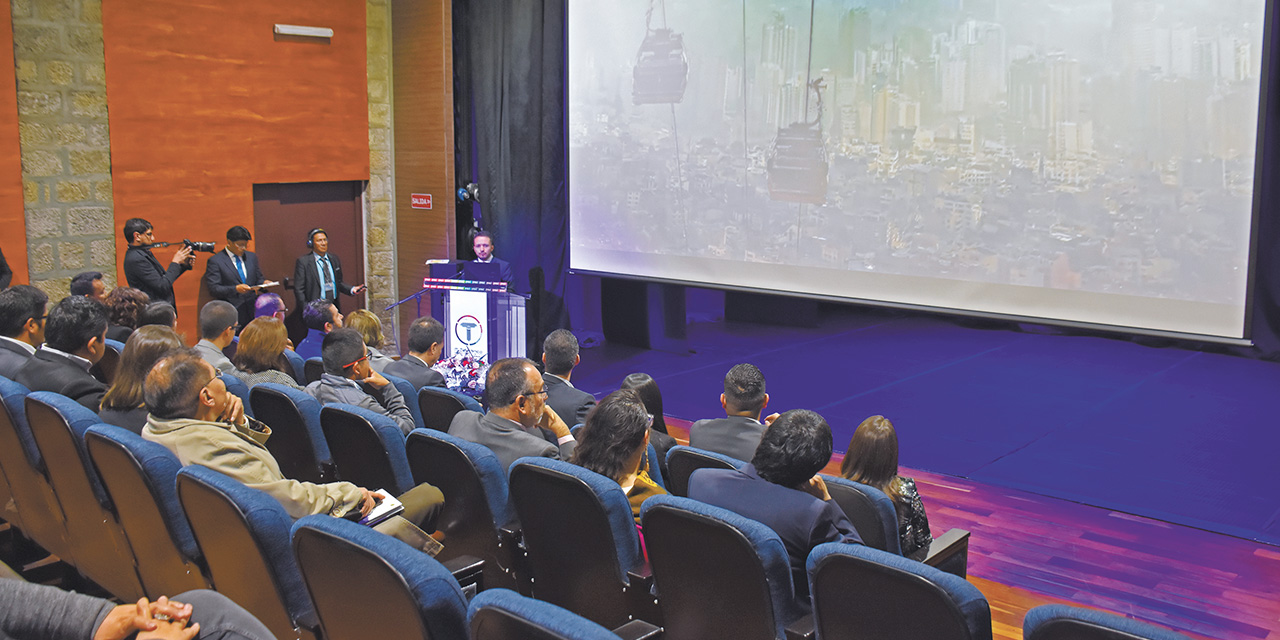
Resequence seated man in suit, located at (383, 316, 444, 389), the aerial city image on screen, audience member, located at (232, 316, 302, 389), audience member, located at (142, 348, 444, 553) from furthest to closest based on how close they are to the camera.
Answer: the aerial city image on screen, seated man in suit, located at (383, 316, 444, 389), audience member, located at (232, 316, 302, 389), audience member, located at (142, 348, 444, 553)

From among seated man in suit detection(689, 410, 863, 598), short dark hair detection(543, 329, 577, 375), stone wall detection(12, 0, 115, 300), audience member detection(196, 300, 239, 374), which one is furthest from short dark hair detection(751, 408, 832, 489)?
stone wall detection(12, 0, 115, 300)

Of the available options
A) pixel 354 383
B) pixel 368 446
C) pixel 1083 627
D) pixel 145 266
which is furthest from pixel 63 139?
pixel 1083 627

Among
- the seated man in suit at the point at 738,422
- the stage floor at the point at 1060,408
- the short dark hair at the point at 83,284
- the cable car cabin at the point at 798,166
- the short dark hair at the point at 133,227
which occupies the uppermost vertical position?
the cable car cabin at the point at 798,166

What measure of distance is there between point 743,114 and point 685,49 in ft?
2.19

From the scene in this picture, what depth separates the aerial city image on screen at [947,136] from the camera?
4.73m

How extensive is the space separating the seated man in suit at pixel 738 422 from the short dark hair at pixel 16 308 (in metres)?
2.79

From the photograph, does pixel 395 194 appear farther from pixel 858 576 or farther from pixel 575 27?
pixel 858 576

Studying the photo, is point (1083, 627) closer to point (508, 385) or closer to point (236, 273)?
point (508, 385)

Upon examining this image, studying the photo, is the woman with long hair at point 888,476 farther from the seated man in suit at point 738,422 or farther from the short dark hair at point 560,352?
the short dark hair at point 560,352

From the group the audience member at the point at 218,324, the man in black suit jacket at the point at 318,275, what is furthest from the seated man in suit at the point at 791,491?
the man in black suit jacket at the point at 318,275

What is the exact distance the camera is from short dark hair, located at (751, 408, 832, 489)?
2.59m

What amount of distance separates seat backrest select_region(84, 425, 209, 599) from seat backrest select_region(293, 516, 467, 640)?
2.21 ft

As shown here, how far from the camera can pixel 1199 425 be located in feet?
16.5

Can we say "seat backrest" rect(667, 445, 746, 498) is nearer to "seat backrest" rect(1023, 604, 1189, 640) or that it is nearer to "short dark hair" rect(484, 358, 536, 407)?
"short dark hair" rect(484, 358, 536, 407)
